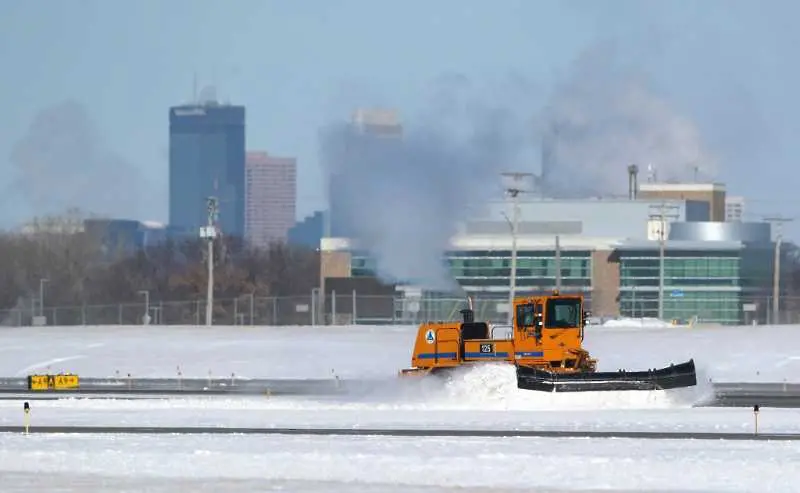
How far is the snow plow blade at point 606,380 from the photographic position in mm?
44188

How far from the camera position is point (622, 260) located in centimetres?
15262

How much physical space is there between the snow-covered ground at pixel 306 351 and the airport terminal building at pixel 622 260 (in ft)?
123

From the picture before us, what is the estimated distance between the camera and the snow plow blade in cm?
4419

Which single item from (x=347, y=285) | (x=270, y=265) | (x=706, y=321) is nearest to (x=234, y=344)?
(x=347, y=285)

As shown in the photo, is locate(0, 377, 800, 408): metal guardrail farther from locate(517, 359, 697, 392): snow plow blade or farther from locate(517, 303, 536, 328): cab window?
locate(517, 303, 536, 328): cab window

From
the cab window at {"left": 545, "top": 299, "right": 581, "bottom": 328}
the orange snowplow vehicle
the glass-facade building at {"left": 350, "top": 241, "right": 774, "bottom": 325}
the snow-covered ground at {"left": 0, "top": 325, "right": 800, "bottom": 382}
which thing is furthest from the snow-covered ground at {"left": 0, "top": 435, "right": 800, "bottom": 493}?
the glass-facade building at {"left": 350, "top": 241, "right": 774, "bottom": 325}

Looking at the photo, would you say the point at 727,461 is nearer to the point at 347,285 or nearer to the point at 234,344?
the point at 234,344

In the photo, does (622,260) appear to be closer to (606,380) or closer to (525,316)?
(525,316)

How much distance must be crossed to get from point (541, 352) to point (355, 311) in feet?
203

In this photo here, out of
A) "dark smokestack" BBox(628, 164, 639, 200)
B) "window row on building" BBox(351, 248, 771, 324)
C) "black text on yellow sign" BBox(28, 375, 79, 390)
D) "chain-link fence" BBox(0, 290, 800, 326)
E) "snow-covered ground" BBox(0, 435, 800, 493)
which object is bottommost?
"snow-covered ground" BBox(0, 435, 800, 493)

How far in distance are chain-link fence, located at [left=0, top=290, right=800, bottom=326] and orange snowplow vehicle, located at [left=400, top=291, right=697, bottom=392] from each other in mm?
44422

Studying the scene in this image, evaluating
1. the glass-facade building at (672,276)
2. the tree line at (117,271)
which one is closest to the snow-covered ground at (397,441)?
the glass-facade building at (672,276)

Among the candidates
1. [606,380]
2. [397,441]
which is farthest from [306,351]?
[397,441]

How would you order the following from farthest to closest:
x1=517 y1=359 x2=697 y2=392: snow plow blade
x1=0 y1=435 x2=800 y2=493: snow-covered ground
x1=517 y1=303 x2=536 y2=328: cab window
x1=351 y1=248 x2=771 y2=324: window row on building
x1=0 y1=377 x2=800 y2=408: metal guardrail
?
x1=351 y1=248 x2=771 y2=324: window row on building, x1=0 y1=377 x2=800 y2=408: metal guardrail, x1=517 y1=303 x2=536 y2=328: cab window, x1=517 y1=359 x2=697 y2=392: snow plow blade, x1=0 y1=435 x2=800 y2=493: snow-covered ground
